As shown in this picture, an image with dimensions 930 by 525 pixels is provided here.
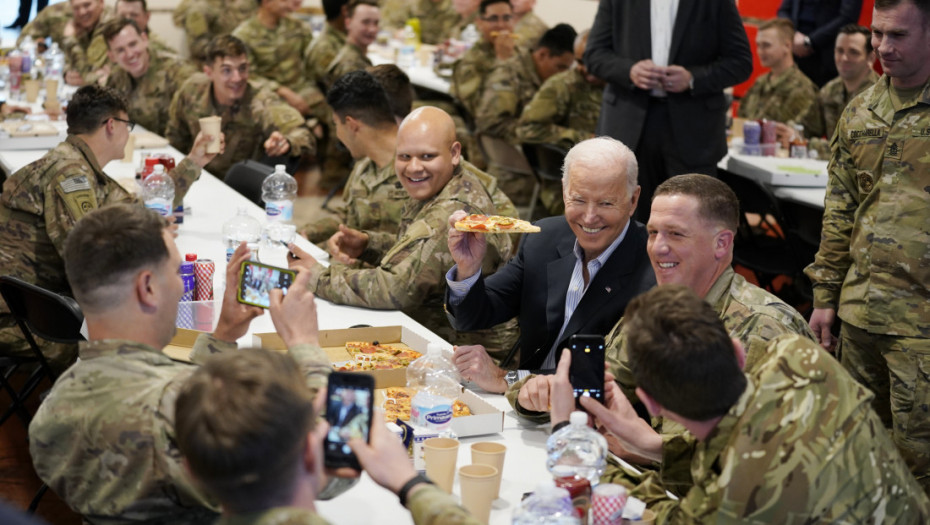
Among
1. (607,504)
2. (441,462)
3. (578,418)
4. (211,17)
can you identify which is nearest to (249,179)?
(441,462)

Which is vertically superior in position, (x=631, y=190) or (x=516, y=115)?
(x=631, y=190)

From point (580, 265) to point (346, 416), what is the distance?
1.68 metres

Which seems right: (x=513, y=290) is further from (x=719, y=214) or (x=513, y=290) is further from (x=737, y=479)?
(x=737, y=479)

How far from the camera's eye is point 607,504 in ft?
7.33

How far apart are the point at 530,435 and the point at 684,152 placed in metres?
2.74

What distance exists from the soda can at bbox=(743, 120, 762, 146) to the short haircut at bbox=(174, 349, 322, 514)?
17.6ft

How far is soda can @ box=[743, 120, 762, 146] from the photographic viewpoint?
6.70 meters

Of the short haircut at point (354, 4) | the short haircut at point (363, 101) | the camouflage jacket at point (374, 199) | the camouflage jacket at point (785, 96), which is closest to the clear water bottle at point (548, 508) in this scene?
the camouflage jacket at point (374, 199)

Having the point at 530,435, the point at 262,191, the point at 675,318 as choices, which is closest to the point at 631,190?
A: the point at 530,435

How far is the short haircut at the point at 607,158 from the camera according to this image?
3488 mm

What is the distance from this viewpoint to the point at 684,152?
17.4 feet

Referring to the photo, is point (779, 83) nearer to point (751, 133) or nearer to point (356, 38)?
point (751, 133)

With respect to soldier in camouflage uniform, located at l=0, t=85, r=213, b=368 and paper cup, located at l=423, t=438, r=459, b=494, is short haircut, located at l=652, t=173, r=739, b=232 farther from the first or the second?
soldier in camouflage uniform, located at l=0, t=85, r=213, b=368

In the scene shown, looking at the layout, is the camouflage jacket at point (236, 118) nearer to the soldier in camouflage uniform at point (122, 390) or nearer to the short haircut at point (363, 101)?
the short haircut at point (363, 101)
